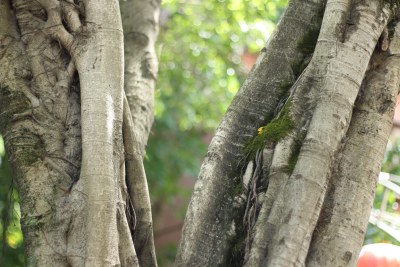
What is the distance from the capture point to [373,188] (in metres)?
4.23

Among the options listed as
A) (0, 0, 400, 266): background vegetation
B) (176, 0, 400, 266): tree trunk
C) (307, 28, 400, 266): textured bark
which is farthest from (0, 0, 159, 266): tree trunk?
(0, 0, 400, 266): background vegetation

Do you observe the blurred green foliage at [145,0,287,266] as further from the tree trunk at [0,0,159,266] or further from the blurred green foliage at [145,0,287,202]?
the tree trunk at [0,0,159,266]

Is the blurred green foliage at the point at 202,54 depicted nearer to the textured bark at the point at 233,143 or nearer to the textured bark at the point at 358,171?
the textured bark at the point at 233,143

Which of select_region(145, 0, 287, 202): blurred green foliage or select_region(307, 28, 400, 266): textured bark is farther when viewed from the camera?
select_region(145, 0, 287, 202): blurred green foliage

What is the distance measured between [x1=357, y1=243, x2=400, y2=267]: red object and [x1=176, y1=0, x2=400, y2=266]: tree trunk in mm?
2472

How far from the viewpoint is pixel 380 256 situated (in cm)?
662

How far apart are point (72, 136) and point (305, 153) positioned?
115cm

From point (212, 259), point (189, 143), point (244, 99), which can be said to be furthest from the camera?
point (189, 143)

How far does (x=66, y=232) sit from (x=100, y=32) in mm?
1065

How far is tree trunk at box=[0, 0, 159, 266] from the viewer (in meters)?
3.90

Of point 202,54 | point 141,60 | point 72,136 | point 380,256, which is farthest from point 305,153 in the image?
point 202,54

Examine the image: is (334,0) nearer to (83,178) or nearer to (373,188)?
(373,188)

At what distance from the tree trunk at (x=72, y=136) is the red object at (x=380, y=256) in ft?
8.98

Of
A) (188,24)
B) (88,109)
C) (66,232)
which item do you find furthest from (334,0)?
(188,24)
